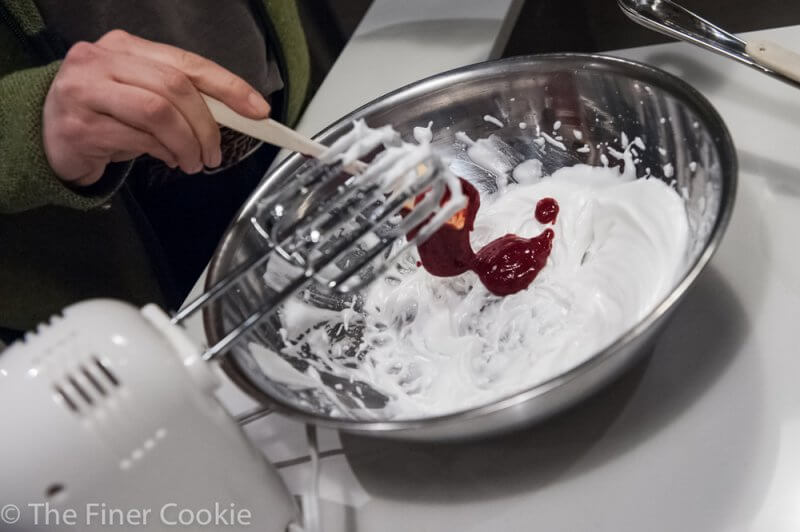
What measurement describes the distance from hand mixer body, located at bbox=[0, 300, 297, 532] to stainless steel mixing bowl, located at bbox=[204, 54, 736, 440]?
0.30 feet

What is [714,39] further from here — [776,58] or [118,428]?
[118,428]

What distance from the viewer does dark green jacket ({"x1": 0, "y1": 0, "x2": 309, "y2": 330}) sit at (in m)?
0.66

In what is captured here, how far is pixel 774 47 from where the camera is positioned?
1.94ft

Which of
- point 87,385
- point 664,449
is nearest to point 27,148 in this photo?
point 87,385

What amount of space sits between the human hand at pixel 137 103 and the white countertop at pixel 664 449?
0.23m

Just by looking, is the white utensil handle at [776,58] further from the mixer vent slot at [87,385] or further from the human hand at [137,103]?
the mixer vent slot at [87,385]

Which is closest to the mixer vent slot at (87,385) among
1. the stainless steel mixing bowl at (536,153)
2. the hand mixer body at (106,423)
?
the hand mixer body at (106,423)

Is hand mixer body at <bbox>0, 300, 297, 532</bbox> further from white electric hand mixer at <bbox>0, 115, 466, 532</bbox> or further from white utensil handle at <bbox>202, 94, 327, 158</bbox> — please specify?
white utensil handle at <bbox>202, 94, 327, 158</bbox>

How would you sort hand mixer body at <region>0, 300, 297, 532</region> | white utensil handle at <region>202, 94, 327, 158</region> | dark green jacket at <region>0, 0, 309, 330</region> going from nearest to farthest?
hand mixer body at <region>0, 300, 297, 532</region>
white utensil handle at <region>202, 94, 327, 158</region>
dark green jacket at <region>0, 0, 309, 330</region>

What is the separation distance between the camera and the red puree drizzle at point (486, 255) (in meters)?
0.61

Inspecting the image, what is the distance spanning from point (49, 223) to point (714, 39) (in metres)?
0.67

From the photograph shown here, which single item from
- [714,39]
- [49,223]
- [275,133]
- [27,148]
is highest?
[714,39]

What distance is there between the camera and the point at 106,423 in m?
0.36

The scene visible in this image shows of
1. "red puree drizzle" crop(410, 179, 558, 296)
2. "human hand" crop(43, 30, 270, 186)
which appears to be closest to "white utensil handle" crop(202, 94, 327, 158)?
"human hand" crop(43, 30, 270, 186)
